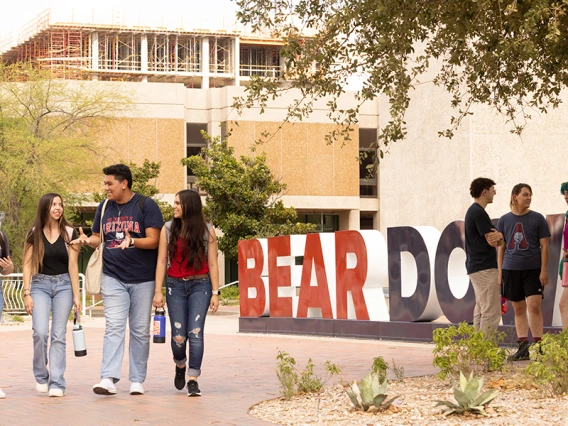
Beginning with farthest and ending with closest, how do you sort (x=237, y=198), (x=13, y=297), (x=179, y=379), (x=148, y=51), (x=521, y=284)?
1. (x=148, y=51)
2. (x=237, y=198)
3. (x=13, y=297)
4. (x=521, y=284)
5. (x=179, y=379)

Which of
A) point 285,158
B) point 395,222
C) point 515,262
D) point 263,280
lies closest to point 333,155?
point 285,158

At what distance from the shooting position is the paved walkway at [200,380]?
802cm

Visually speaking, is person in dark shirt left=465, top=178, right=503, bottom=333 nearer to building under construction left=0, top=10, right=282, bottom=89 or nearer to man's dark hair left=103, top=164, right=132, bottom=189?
man's dark hair left=103, top=164, right=132, bottom=189

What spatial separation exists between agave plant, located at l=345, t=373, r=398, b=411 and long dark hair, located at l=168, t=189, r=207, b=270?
197cm

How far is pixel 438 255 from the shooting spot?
14.9 meters

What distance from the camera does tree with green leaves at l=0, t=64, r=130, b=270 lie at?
3500 centimetres

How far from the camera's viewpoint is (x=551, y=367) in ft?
26.2

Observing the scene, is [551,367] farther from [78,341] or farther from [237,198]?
[237,198]

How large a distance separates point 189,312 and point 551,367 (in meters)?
3.18

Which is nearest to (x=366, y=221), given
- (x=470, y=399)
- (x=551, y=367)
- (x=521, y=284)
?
(x=521, y=284)

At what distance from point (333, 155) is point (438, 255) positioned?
129ft

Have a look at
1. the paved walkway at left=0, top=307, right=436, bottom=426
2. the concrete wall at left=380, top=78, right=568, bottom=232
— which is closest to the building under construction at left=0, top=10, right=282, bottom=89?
the concrete wall at left=380, top=78, right=568, bottom=232

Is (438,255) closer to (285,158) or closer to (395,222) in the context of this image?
(395,222)

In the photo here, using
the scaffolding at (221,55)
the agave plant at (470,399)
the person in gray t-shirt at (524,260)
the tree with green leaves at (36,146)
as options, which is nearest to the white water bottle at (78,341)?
the agave plant at (470,399)
